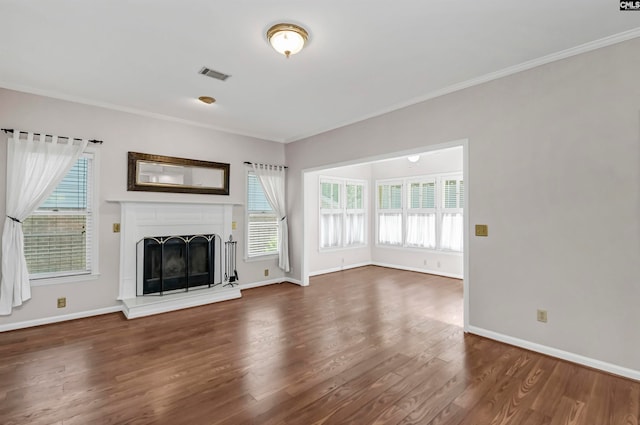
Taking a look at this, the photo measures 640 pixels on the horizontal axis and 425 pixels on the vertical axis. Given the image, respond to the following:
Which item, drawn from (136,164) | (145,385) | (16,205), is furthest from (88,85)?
(145,385)

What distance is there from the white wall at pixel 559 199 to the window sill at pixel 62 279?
4.90 meters

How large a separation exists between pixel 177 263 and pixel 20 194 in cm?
207

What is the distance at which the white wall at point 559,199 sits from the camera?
8.64 feet

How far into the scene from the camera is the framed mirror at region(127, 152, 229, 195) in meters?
4.55

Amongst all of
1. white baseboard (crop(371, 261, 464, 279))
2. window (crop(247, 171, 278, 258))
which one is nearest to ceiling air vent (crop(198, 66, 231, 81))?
window (crop(247, 171, 278, 258))

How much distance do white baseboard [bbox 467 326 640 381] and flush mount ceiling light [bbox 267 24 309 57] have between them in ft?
11.5

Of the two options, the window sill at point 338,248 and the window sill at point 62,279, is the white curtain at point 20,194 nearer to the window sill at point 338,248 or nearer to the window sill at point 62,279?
the window sill at point 62,279

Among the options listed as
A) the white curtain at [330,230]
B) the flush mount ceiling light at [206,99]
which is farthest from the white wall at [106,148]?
the white curtain at [330,230]

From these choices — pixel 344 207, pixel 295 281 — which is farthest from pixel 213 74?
pixel 344 207

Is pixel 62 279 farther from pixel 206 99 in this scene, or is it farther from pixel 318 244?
pixel 318 244

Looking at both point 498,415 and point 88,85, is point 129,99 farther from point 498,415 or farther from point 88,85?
point 498,415

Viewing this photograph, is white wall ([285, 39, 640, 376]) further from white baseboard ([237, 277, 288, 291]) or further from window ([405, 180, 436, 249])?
white baseboard ([237, 277, 288, 291])

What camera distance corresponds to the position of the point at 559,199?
2959mm

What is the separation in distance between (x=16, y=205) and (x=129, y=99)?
184cm
